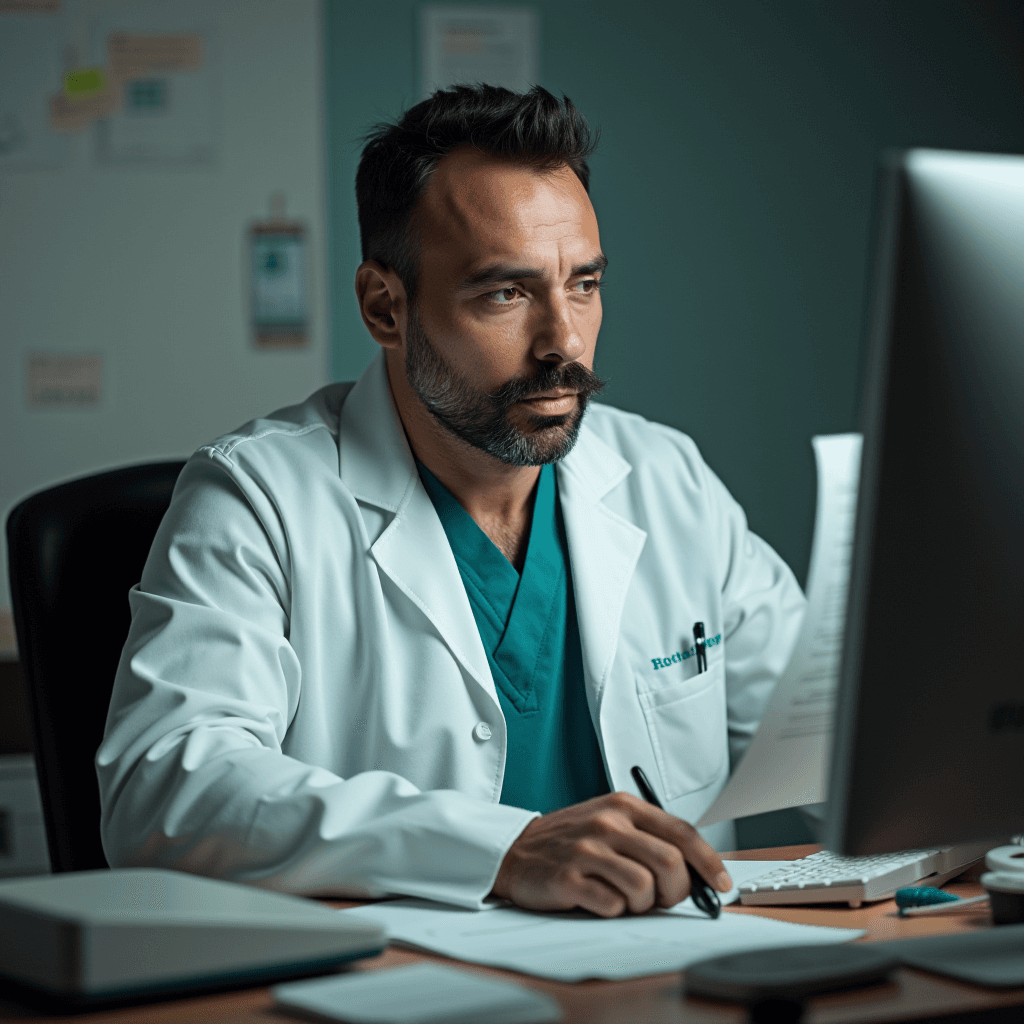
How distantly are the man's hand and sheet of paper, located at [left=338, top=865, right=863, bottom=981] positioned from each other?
0.01 meters

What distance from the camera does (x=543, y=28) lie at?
9.17 feet

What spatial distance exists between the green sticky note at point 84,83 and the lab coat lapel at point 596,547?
1.58 metres

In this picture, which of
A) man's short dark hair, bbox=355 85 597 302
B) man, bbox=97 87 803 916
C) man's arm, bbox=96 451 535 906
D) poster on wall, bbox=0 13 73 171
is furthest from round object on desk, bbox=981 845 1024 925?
poster on wall, bbox=0 13 73 171

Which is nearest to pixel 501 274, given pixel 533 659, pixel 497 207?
pixel 497 207

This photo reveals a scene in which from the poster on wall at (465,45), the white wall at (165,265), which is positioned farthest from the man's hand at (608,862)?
the poster on wall at (465,45)

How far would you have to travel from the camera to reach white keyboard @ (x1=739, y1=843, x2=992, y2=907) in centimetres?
91

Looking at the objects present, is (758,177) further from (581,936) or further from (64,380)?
(581,936)

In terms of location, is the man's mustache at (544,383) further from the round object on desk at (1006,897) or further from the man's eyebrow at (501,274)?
the round object on desk at (1006,897)

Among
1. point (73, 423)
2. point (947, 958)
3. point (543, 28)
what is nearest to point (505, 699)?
point (947, 958)

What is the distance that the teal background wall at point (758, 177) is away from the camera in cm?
286

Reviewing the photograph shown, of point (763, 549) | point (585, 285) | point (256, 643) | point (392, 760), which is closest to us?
point (256, 643)

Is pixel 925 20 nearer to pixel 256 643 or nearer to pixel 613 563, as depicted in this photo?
pixel 613 563

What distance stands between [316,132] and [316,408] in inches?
54.7

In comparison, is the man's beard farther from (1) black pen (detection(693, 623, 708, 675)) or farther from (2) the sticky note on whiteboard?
(2) the sticky note on whiteboard
